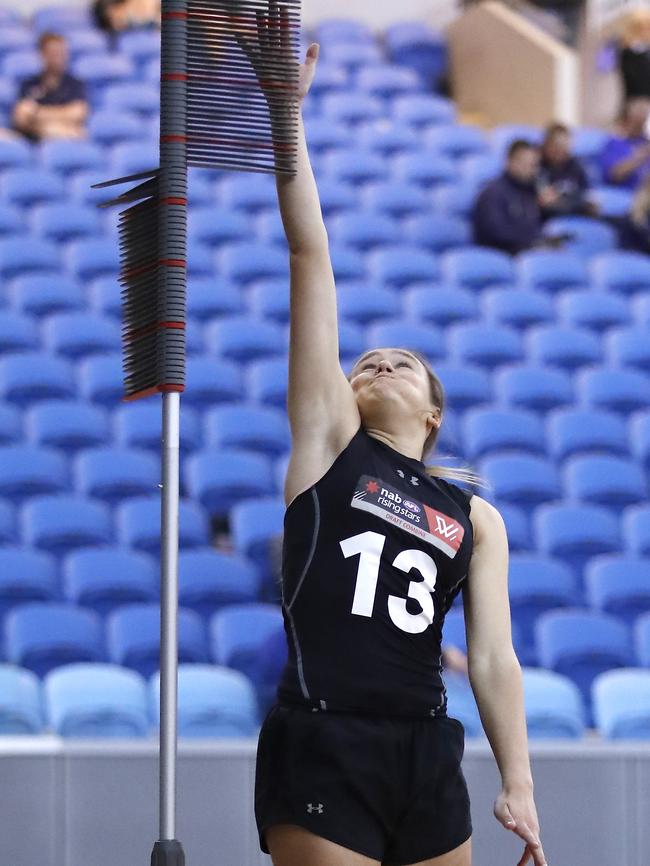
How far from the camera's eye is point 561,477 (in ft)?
23.7

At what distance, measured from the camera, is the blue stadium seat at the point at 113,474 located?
652cm

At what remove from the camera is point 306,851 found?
2.31 metres

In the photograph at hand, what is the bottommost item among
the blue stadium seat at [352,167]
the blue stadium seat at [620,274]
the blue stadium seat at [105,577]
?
the blue stadium seat at [105,577]

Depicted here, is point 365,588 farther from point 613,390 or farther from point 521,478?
point 613,390

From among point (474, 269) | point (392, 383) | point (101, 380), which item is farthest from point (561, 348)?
point (392, 383)

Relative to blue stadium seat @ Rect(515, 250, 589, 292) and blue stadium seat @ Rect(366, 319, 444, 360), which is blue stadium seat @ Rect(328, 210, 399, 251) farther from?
blue stadium seat @ Rect(366, 319, 444, 360)

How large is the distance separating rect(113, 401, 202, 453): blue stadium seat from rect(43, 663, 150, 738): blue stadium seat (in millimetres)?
2071

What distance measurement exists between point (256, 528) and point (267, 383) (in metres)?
1.37

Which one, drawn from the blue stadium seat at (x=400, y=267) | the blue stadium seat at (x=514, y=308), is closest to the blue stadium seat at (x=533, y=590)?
the blue stadium seat at (x=514, y=308)

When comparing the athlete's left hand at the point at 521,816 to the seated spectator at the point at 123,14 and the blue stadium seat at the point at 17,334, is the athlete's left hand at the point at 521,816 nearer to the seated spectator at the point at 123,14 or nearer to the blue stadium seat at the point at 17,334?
the blue stadium seat at the point at 17,334

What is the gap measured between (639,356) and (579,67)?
5.41 meters

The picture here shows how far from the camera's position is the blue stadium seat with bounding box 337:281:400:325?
830 centimetres

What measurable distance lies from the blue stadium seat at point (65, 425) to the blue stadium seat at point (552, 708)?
2.49 meters

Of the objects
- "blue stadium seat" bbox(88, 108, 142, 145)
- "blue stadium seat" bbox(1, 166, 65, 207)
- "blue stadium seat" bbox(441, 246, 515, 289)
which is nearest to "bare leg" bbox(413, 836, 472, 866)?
"blue stadium seat" bbox(441, 246, 515, 289)
